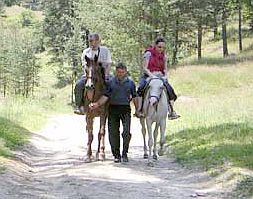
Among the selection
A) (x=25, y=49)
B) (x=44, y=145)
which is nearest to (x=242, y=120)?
(x=44, y=145)

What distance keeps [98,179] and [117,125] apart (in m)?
2.88

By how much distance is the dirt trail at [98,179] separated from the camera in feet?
30.0

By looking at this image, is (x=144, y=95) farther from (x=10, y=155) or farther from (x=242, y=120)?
(x=242, y=120)

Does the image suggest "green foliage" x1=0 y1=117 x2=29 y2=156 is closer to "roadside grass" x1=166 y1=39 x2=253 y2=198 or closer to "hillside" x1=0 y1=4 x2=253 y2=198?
"hillside" x1=0 y1=4 x2=253 y2=198

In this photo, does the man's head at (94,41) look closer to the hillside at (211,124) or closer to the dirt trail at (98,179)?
the dirt trail at (98,179)

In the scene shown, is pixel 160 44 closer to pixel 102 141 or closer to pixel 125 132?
pixel 125 132

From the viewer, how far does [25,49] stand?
66500 mm

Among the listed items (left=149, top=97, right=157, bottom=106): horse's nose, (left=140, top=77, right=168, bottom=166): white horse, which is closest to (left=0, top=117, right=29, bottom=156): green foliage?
(left=140, top=77, right=168, bottom=166): white horse

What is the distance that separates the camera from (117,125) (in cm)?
1314

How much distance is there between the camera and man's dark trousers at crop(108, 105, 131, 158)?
1295 centimetres

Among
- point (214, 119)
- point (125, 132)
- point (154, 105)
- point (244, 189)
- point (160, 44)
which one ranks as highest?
point (160, 44)

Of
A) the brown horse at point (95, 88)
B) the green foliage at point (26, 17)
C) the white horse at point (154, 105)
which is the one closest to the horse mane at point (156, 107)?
the white horse at point (154, 105)

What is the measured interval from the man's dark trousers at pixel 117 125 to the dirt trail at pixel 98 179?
38 centimetres

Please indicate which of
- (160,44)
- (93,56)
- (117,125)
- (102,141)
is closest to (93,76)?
(93,56)
